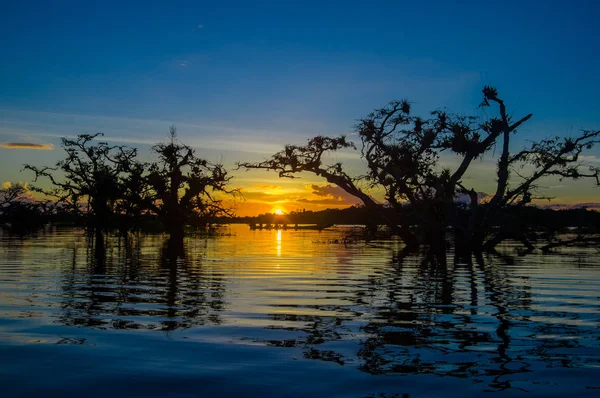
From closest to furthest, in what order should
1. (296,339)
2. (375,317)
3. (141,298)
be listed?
1. (296,339)
2. (375,317)
3. (141,298)

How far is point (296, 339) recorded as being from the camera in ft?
24.7

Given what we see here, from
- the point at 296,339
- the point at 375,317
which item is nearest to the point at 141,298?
the point at 375,317

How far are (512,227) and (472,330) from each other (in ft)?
85.8

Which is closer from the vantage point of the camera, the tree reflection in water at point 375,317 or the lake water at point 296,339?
the lake water at point 296,339

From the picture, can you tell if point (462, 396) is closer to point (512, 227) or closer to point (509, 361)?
point (509, 361)

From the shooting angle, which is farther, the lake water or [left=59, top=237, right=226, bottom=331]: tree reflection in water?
[left=59, top=237, right=226, bottom=331]: tree reflection in water

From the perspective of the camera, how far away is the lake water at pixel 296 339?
216 inches

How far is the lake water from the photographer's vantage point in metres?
5.50

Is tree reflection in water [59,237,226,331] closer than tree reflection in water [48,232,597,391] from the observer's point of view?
No

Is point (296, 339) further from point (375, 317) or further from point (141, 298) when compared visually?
point (141, 298)

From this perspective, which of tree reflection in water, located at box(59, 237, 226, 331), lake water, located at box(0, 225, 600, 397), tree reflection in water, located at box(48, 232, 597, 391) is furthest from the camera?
tree reflection in water, located at box(59, 237, 226, 331)

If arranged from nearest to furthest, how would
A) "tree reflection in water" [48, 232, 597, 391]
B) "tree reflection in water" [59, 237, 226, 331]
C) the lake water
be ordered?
the lake water, "tree reflection in water" [48, 232, 597, 391], "tree reflection in water" [59, 237, 226, 331]

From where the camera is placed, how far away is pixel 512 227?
1281 inches

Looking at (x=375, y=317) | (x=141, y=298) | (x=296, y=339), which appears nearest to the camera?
(x=296, y=339)
